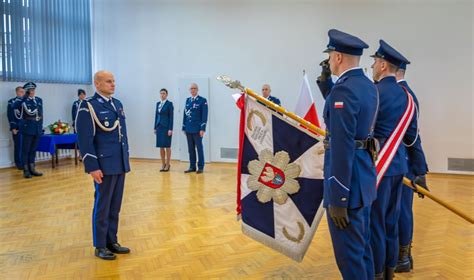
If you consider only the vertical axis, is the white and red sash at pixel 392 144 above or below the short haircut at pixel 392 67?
below

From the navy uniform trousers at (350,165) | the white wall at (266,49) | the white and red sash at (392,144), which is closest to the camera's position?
the navy uniform trousers at (350,165)

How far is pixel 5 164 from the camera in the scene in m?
7.80

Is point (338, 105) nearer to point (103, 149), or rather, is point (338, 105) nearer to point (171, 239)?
point (103, 149)

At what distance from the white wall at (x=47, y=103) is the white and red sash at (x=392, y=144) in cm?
728

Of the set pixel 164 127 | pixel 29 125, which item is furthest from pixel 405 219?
pixel 29 125

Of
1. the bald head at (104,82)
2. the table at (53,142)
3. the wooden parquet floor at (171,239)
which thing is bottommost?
the wooden parquet floor at (171,239)

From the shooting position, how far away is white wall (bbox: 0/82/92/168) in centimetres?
771

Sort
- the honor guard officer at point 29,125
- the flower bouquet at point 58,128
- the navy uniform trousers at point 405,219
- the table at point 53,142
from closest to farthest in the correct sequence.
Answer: the navy uniform trousers at point 405,219
the honor guard officer at point 29,125
the table at point 53,142
the flower bouquet at point 58,128

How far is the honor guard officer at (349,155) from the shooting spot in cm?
195

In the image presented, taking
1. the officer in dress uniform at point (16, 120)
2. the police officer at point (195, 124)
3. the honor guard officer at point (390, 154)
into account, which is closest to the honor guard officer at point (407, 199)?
the honor guard officer at point (390, 154)

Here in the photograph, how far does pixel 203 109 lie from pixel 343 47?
224 inches

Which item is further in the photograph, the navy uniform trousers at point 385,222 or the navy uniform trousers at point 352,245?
the navy uniform trousers at point 385,222

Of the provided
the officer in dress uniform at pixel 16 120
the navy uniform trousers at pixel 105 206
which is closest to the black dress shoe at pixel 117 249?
the navy uniform trousers at pixel 105 206

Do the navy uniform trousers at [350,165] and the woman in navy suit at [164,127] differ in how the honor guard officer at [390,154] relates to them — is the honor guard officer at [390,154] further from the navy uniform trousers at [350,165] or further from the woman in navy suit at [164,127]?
the woman in navy suit at [164,127]
